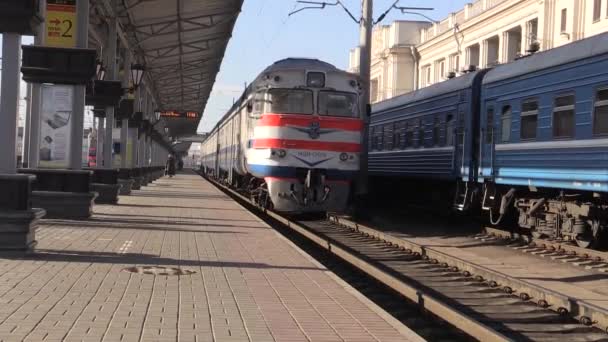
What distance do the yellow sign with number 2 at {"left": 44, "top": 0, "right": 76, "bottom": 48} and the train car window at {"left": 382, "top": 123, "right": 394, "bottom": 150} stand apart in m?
12.1

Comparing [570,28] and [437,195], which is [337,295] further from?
[570,28]

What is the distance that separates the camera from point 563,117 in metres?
14.1

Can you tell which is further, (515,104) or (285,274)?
(515,104)

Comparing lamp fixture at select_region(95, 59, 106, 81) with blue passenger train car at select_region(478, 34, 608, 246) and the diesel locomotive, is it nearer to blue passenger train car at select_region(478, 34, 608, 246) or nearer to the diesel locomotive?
the diesel locomotive

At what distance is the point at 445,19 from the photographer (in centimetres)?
5419

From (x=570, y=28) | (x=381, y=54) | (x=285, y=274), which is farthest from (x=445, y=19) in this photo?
(x=285, y=274)

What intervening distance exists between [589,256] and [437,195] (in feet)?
29.9

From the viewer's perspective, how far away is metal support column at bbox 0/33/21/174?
1077cm

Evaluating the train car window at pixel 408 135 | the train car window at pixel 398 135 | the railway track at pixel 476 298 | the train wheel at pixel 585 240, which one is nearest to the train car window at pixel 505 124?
the train wheel at pixel 585 240

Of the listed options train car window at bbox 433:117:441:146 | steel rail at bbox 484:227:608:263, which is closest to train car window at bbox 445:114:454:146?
train car window at bbox 433:117:441:146

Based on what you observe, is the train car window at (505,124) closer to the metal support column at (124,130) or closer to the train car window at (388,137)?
the train car window at (388,137)

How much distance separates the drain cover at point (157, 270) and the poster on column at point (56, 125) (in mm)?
6642

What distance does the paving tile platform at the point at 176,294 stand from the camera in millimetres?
6691

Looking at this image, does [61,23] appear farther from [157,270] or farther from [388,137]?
[388,137]
